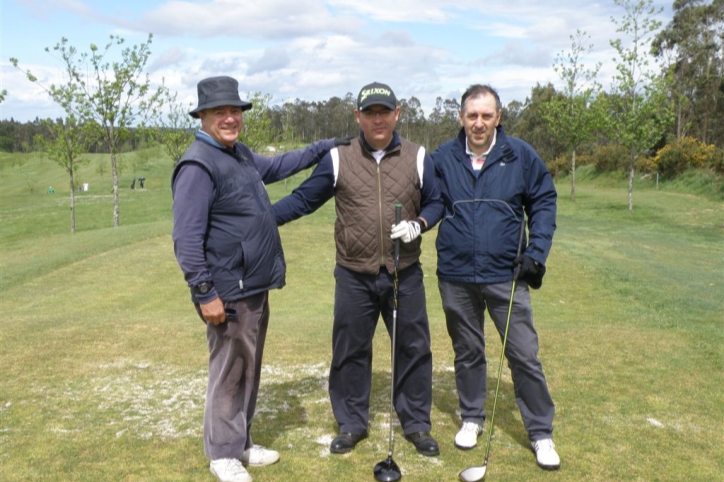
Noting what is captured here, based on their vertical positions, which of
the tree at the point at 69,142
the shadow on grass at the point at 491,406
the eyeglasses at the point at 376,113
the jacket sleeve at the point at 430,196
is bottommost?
the shadow on grass at the point at 491,406

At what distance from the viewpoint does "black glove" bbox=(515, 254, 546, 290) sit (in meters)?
4.77

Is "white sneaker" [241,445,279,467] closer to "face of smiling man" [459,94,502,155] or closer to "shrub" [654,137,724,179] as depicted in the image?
"face of smiling man" [459,94,502,155]

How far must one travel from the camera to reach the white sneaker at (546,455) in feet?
15.0

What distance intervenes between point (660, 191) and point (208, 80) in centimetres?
3954

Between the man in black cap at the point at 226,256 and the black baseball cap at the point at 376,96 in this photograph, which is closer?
the man in black cap at the point at 226,256

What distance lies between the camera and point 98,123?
27.7 metres

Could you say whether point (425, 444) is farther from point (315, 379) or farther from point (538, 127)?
point (538, 127)

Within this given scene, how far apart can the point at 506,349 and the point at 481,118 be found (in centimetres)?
174

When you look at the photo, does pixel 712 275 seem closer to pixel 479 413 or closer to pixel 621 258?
pixel 621 258

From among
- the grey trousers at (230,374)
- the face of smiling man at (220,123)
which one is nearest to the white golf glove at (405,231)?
the grey trousers at (230,374)

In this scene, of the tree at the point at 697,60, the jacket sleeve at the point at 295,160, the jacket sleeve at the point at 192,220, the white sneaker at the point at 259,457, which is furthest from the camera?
the tree at the point at 697,60

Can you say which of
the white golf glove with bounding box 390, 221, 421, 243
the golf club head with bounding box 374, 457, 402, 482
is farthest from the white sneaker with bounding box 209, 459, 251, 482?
the white golf glove with bounding box 390, 221, 421, 243

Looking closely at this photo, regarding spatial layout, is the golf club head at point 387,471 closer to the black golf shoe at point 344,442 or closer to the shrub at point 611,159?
the black golf shoe at point 344,442

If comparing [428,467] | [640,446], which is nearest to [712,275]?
[640,446]
